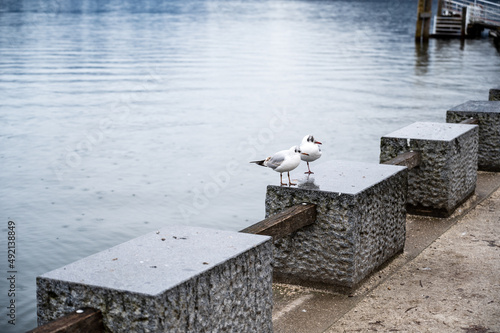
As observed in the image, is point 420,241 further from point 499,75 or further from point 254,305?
point 499,75

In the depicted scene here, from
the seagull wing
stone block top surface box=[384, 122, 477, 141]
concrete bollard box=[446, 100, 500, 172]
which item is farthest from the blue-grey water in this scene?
concrete bollard box=[446, 100, 500, 172]

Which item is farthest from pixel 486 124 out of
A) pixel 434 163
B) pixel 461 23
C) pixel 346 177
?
pixel 461 23

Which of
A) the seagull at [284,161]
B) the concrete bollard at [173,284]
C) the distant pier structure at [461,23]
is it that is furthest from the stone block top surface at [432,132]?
the distant pier structure at [461,23]

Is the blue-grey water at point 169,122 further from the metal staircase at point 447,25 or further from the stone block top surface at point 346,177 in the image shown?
the metal staircase at point 447,25

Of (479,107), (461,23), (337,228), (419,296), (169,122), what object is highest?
(479,107)

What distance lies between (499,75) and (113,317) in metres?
27.4

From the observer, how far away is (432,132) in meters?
7.06

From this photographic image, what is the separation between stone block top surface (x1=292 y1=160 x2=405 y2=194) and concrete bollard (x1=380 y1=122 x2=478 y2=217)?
1157 mm

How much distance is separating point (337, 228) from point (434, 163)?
2.20m

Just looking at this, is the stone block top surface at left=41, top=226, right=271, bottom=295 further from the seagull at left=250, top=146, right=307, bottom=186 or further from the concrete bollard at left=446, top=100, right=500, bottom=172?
the concrete bollard at left=446, top=100, right=500, bottom=172

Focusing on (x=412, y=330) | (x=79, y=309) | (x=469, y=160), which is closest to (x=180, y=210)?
(x=469, y=160)

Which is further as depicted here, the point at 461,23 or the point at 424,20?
the point at 461,23

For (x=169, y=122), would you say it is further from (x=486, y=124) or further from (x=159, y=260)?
(x=159, y=260)

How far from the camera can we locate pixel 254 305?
388 cm
